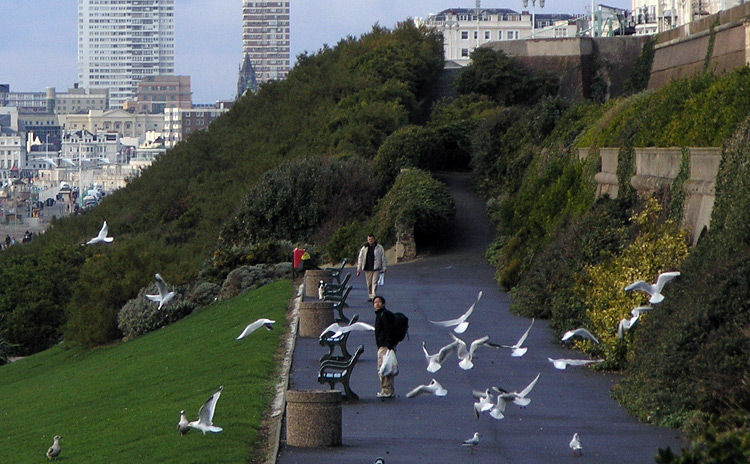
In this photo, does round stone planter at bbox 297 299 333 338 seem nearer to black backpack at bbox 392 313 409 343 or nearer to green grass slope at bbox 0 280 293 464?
green grass slope at bbox 0 280 293 464

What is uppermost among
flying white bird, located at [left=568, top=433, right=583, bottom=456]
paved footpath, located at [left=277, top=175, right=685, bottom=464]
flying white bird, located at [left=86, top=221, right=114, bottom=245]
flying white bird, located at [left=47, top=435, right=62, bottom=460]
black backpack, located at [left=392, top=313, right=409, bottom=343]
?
flying white bird, located at [left=86, top=221, right=114, bottom=245]

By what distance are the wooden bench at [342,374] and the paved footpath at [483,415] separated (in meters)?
0.16

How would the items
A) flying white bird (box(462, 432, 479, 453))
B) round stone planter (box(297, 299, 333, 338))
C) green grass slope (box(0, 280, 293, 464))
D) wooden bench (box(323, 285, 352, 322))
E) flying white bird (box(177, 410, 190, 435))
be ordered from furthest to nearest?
wooden bench (box(323, 285, 352, 322))
round stone planter (box(297, 299, 333, 338))
green grass slope (box(0, 280, 293, 464))
flying white bird (box(177, 410, 190, 435))
flying white bird (box(462, 432, 479, 453))

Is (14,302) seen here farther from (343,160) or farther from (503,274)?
(503,274)

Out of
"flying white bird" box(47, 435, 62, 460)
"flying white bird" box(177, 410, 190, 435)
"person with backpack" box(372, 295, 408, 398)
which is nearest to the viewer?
"flying white bird" box(177, 410, 190, 435)

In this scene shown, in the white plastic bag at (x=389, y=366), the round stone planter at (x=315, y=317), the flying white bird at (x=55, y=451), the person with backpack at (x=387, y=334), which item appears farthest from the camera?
the round stone planter at (x=315, y=317)

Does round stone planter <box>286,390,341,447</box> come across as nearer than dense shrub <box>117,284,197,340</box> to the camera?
Yes

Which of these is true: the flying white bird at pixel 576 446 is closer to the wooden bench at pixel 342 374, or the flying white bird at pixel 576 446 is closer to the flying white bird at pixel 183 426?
the wooden bench at pixel 342 374

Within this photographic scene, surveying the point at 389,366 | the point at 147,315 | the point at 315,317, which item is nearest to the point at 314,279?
the point at 315,317

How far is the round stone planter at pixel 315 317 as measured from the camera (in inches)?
752

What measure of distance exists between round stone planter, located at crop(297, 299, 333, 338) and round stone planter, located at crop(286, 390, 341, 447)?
24.6ft

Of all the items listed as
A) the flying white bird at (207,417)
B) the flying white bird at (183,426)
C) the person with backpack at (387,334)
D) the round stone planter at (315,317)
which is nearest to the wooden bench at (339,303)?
the round stone planter at (315,317)

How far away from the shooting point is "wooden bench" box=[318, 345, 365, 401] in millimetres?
13433

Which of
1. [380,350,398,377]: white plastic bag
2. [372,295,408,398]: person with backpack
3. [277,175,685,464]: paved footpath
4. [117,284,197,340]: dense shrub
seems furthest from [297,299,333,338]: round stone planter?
[117,284,197,340]: dense shrub
